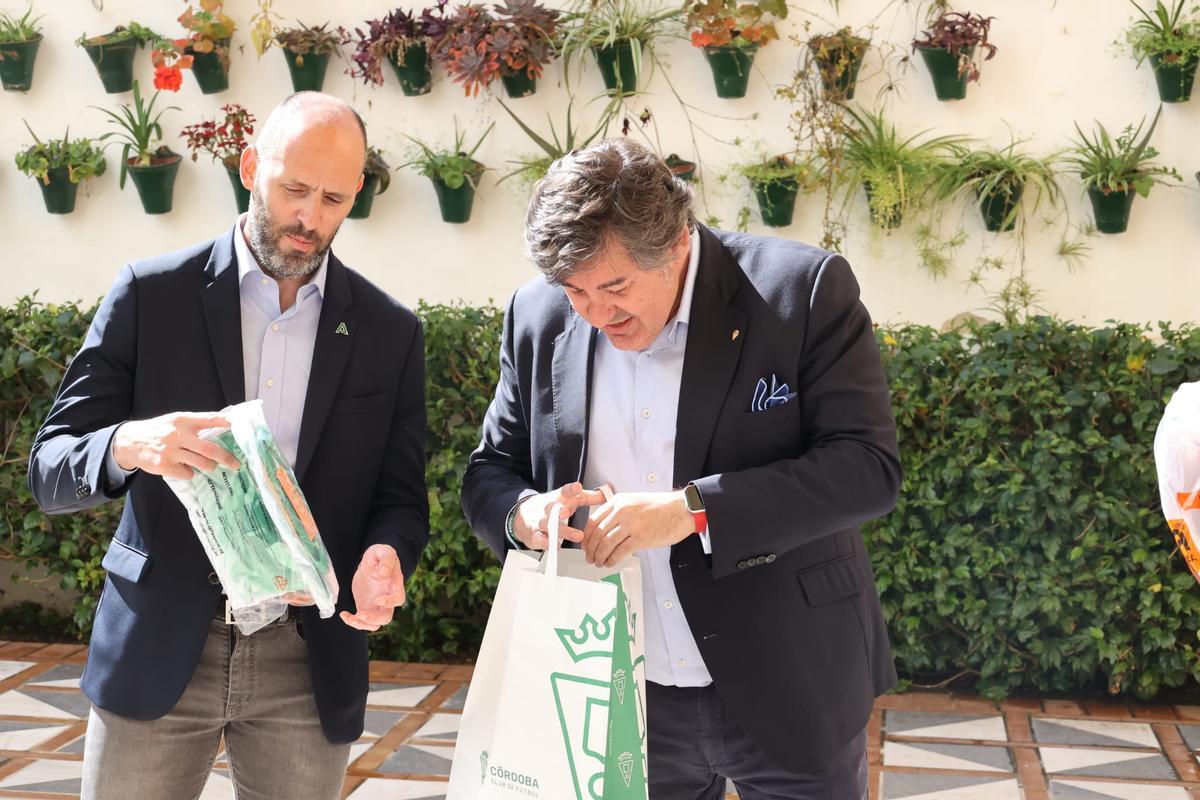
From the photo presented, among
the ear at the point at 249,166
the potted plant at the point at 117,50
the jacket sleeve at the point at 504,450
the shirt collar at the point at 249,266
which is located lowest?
the jacket sleeve at the point at 504,450

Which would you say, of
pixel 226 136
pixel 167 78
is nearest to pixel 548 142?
pixel 226 136

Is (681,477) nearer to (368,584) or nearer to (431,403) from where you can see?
(368,584)

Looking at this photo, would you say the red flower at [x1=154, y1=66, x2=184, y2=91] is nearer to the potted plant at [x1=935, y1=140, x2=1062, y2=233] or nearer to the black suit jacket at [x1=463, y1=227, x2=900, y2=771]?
the potted plant at [x1=935, y1=140, x2=1062, y2=233]

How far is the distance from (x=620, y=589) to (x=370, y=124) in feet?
13.4

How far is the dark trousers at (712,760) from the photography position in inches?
82.7

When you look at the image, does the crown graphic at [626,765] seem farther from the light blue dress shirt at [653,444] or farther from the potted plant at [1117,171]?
the potted plant at [1117,171]

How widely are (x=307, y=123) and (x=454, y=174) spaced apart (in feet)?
10.8

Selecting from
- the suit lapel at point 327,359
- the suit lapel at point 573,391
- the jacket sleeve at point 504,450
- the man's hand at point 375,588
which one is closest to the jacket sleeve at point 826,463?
the suit lapel at point 573,391

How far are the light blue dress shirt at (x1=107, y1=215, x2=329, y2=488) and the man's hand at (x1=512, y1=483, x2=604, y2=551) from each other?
0.41m

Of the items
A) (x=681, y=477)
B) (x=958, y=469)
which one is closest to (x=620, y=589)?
(x=681, y=477)

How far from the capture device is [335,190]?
218cm

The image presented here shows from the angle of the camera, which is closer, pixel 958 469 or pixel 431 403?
pixel 958 469

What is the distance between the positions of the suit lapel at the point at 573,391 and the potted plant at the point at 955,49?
3394mm

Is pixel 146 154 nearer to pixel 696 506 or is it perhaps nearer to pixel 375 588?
pixel 375 588
